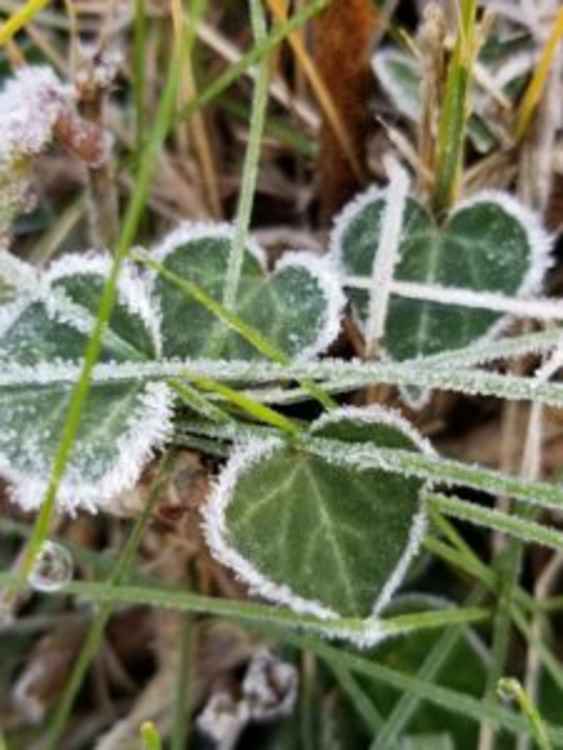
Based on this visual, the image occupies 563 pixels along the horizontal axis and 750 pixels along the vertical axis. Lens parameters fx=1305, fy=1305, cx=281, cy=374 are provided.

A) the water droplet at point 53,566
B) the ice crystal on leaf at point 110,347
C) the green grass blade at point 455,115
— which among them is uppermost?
the green grass blade at point 455,115

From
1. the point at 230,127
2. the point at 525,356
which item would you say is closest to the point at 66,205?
the point at 230,127

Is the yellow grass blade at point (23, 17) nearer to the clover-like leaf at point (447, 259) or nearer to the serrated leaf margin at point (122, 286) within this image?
the serrated leaf margin at point (122, 286)

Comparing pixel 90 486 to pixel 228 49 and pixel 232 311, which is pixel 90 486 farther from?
pixel 228 49

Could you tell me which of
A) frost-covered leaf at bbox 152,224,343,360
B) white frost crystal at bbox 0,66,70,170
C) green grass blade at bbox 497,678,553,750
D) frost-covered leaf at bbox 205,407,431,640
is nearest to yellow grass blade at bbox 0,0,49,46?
white frost crystal at bbox 0,66,70,170

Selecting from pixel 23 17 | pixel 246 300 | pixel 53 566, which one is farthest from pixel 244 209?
pixel 53 566

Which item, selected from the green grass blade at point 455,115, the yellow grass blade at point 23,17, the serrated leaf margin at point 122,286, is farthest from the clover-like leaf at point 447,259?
the yellow grass blade at point 23,17

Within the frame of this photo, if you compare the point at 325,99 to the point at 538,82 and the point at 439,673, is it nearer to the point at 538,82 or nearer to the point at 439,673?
the point at 538,82
